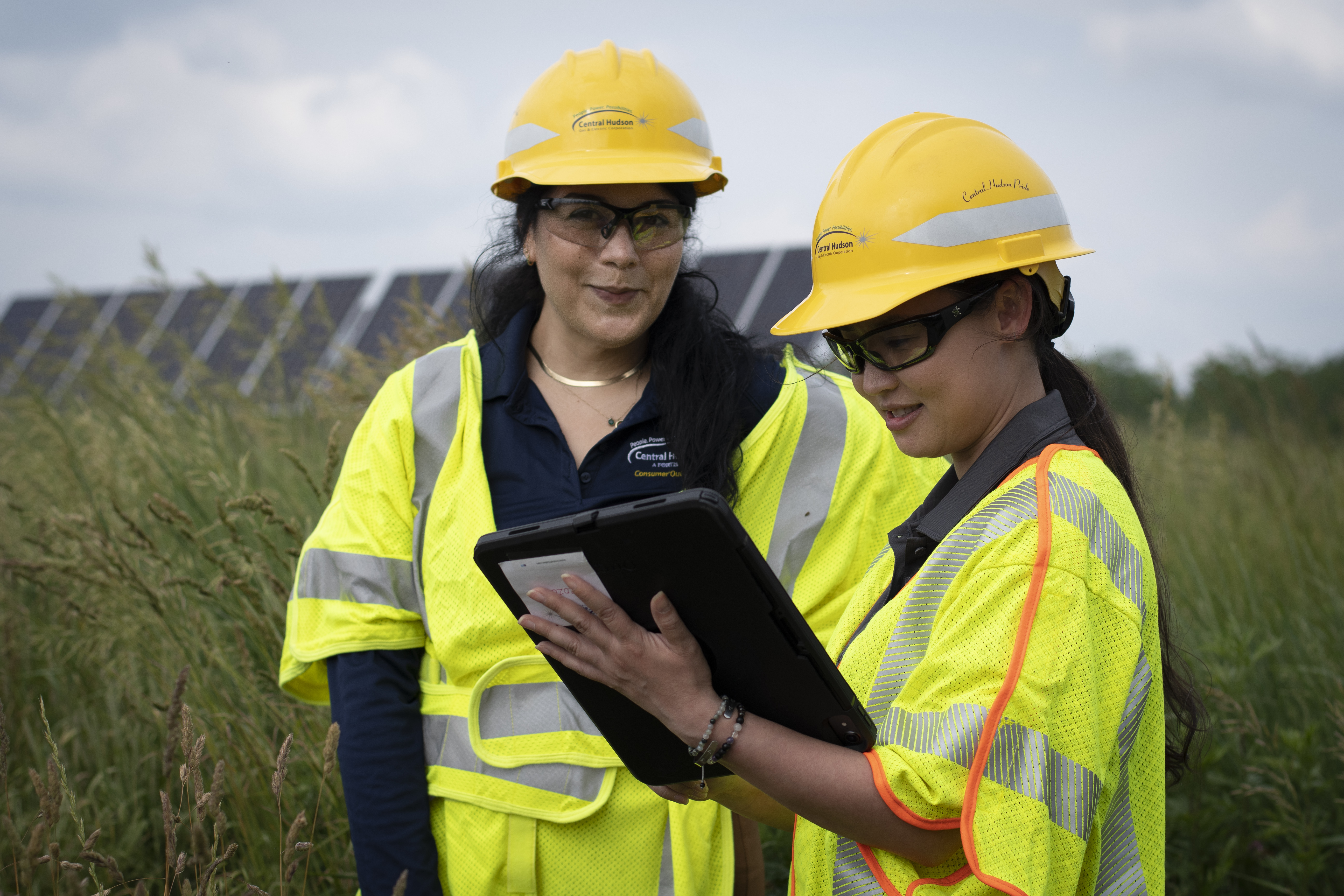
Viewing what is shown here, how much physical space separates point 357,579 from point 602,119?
3.71 ft

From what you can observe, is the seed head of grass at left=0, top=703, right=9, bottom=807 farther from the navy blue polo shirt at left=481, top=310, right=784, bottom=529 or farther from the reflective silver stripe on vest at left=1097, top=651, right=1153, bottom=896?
the reflective silver stripe on vest at left=1097, top=651, right=1153, bottom=896

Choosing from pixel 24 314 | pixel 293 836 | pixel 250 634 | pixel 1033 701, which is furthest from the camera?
pixel 24 314

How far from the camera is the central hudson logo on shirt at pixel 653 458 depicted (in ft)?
6.91

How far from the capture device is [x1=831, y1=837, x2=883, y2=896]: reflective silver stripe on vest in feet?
4.20

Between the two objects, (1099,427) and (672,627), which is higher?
(1099,427)

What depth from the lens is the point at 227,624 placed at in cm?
309

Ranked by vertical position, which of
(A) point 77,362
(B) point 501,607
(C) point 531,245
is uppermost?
(A) point 77,362

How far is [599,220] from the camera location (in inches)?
85.0

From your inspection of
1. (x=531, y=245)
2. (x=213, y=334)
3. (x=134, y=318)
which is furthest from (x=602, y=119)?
(x=134, y=318)

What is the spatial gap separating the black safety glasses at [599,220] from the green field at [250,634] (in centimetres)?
102

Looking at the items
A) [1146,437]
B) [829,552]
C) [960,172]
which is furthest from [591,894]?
[1146,437]

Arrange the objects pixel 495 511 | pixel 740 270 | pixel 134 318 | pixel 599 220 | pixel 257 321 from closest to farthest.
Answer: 1. pixel 495 511
2. pixel 599 220
3. pixel 257 321
4. pixel 740 270
5. pixel 134 318

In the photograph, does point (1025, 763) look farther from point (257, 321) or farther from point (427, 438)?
point (257, 321)

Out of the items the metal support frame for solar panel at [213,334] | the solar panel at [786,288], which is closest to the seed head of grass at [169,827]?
the metal support frame for solar panel at [213,334]
